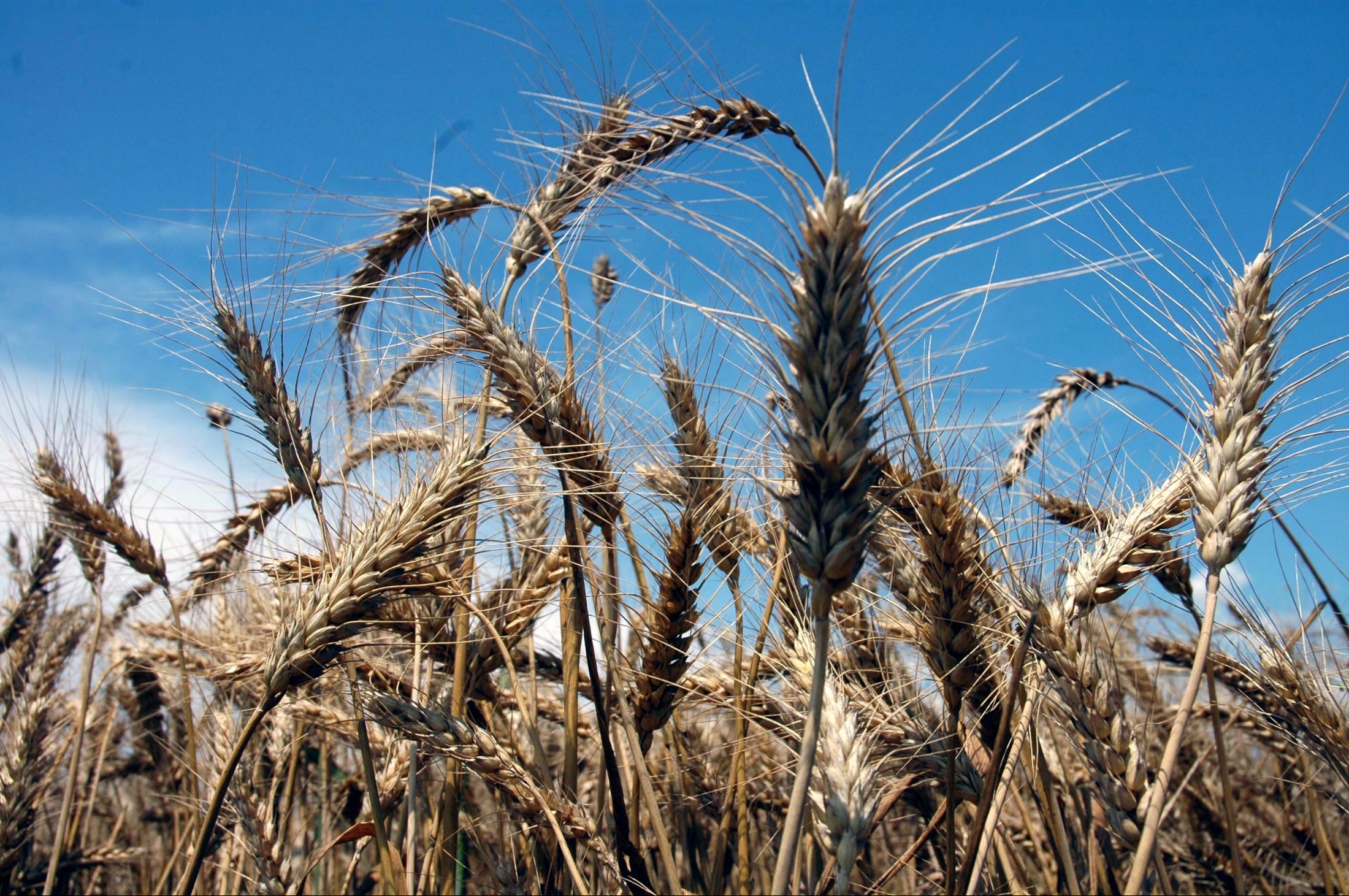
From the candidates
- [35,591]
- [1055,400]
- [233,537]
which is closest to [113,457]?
[35,591]

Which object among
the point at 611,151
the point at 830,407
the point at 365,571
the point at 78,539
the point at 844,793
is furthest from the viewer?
the point at 78,539

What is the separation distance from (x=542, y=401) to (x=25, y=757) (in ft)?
10.6

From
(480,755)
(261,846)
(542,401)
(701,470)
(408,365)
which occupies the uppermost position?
(408,365)

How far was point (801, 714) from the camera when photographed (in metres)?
2.07

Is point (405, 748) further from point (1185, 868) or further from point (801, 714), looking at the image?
point (1185, 868)

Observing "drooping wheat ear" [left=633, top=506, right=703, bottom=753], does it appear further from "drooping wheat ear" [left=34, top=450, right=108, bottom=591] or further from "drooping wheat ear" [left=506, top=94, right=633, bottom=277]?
"drooping wheat ear" [left=34, top=450, right=108, bottom=591]

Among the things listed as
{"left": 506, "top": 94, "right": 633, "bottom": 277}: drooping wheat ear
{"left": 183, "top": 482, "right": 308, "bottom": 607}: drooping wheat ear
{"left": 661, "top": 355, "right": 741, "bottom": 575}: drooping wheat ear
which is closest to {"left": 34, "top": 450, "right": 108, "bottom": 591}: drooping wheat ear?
{"left": 183, "top": 482, "right": 308, "bottom": 607}: drooping wheat ear

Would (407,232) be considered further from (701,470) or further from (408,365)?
(701,470)

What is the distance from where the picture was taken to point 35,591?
5086 mm

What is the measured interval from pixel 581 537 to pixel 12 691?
3.60m

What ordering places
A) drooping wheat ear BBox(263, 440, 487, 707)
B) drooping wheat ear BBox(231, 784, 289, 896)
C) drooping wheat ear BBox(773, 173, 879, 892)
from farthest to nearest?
drooping wheat ear BBox(231, 784, 289, 896)
drooping wheat ear BBox(263, 440, 487, 707)
drooping wheat ear BBox(773, 173, 879, 892)

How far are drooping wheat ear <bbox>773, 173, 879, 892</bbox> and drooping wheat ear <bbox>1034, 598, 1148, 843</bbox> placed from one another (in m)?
0.84

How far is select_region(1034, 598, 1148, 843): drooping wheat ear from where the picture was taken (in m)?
1.83

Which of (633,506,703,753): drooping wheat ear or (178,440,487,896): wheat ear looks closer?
(178,440,487,896): wheat ear
